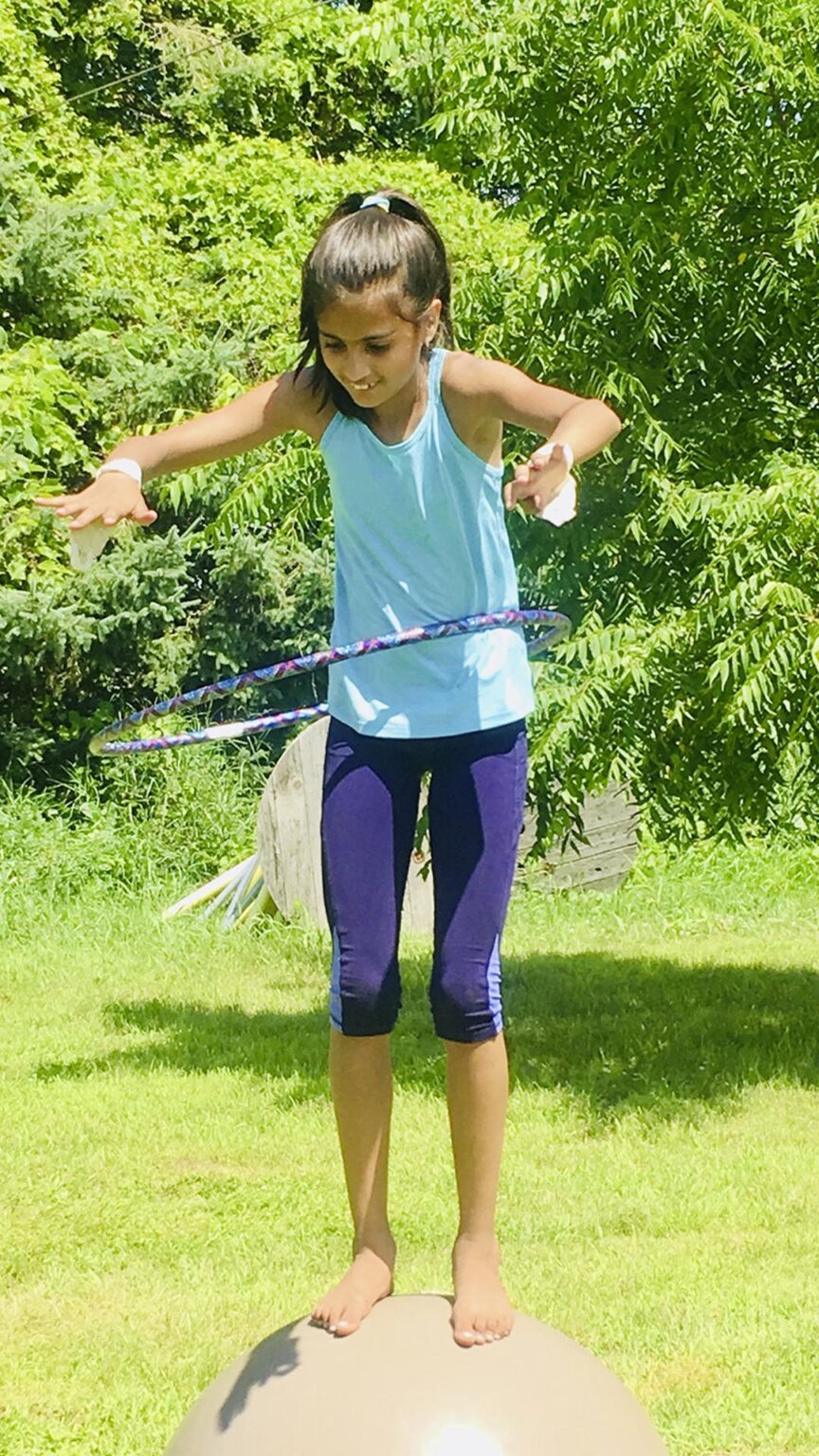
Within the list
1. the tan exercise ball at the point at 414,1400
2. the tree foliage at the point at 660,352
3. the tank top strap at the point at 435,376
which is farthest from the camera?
the tree foliage at the point at 660,352

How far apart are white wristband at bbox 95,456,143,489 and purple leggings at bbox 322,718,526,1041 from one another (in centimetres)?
66

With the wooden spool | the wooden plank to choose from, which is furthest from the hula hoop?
the wooden plank

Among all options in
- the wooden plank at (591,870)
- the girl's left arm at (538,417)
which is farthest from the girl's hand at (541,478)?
the wooden plank at (591,870)

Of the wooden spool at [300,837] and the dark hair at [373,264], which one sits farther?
the wooden spool at [300,837]

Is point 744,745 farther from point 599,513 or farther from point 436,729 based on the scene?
point 436,729

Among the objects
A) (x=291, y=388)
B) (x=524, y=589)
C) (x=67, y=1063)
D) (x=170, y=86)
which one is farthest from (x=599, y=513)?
(x=170, y=86)

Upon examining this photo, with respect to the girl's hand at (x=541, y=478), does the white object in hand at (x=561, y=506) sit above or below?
below

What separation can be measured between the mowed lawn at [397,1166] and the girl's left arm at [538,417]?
2318 millimetres

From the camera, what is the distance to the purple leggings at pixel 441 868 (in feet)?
11.9

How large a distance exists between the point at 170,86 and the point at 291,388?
684 inches

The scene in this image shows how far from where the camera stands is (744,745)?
23.1ft

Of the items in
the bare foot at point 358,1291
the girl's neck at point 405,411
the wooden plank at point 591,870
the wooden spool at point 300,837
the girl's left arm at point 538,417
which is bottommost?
the wooden plank at point 591,870

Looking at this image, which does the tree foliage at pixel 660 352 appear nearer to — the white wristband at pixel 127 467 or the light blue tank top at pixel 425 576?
the light blue tank top at pixel 425 576

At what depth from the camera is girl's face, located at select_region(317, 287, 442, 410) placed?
11.5ft
